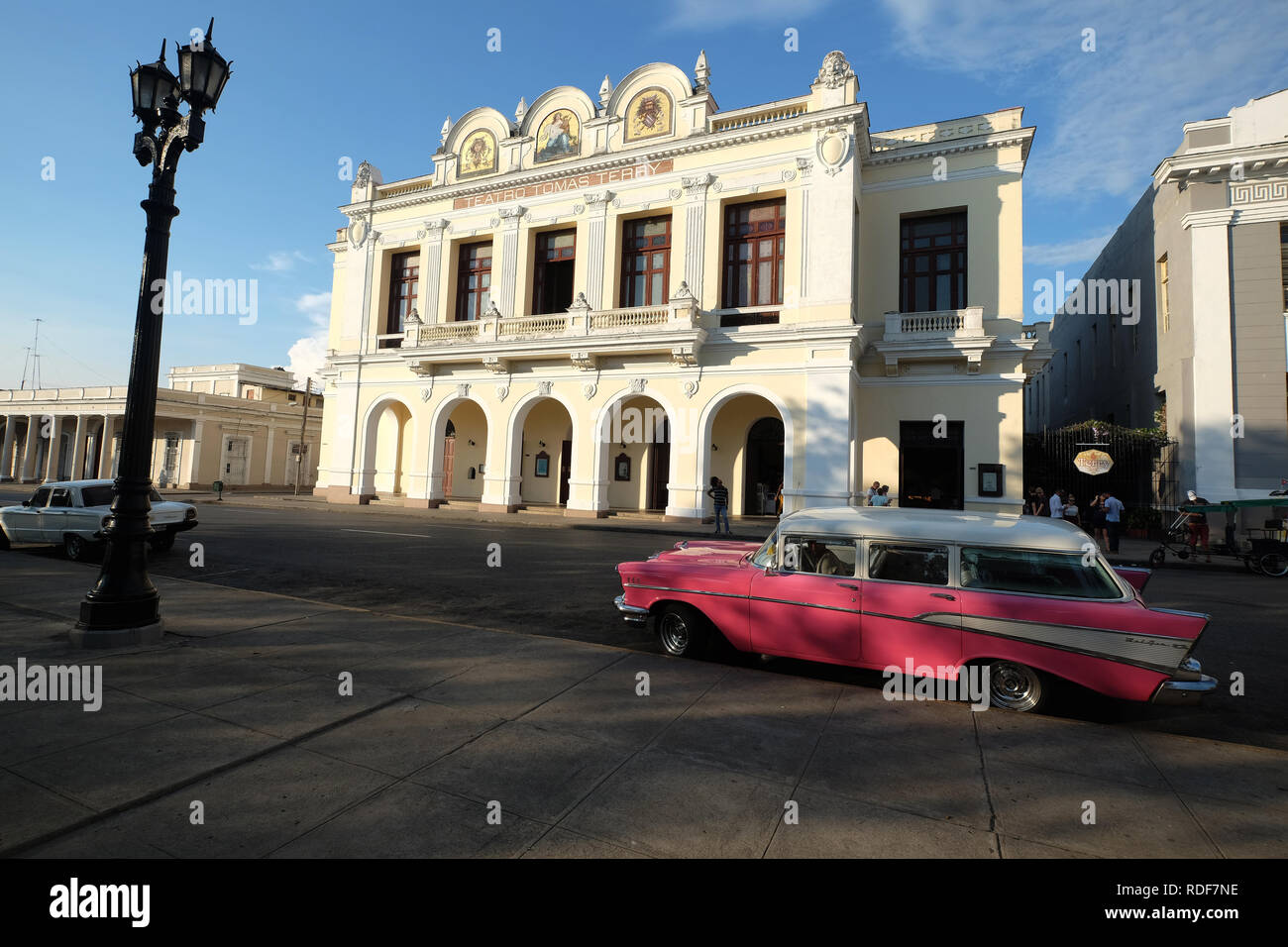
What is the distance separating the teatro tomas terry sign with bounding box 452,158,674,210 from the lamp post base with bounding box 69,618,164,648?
21287mm

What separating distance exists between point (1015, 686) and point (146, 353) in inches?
335

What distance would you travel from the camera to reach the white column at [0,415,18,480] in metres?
48.2

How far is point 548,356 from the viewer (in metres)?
23.0

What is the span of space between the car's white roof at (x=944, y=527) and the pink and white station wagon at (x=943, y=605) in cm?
1

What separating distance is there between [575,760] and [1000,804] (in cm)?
240

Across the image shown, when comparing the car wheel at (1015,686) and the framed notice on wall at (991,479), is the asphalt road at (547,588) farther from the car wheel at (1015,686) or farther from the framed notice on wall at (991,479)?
the framed notice on wall at (991,479)

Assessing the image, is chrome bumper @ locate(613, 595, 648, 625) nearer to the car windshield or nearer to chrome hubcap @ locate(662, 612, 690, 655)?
chrome hubcap @ locate(662, 612, 690, 655)

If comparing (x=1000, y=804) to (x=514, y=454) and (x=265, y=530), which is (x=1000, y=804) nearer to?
(x=265, y=530)

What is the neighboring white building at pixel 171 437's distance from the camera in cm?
4100

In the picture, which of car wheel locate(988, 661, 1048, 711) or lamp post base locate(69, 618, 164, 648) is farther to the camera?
lamp post base locate(69, 618, 164, 648)

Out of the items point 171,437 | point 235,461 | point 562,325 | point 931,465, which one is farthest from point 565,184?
point 171,437

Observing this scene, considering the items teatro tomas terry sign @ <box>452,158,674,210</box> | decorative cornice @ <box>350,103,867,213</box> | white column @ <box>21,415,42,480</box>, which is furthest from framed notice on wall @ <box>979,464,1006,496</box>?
white column @ <box>21,415,42,480</box>

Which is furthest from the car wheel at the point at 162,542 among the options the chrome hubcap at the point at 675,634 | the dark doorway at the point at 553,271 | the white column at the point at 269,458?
the white column at the point at 269,458

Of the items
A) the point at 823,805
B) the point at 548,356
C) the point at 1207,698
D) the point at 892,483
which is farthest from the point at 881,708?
the point at 548,356
